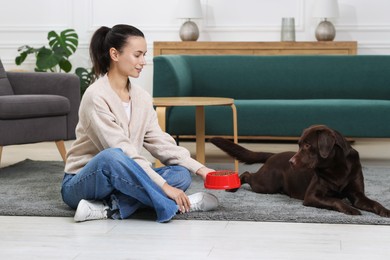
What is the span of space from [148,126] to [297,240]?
83 cm

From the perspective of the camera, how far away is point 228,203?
11.2ft

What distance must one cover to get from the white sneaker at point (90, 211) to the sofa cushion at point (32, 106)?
1.48 metres

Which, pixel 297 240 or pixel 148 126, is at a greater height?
pixel 148 126

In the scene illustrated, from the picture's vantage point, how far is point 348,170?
3.24 meters

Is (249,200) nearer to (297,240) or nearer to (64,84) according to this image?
(297,240)

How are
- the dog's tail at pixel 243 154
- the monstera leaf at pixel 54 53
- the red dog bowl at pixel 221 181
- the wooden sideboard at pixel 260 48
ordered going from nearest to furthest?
the red dog bowl at pixel 221 181
the dog's tail at pixel 243 154
the wooden sideboard at pixel 260 48
the monstera leaf at pixel 54 53

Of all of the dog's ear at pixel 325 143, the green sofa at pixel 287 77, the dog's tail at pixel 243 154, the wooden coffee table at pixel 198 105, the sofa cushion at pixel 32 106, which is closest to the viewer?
the dog's ear at pixel 325 143

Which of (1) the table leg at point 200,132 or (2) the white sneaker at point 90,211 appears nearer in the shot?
(2) the white sneaker at point 90,211

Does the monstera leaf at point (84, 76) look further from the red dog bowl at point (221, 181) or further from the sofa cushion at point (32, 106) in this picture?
the red dog bowl at point (221, 181)

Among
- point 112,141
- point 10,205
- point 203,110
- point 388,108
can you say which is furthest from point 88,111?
point 388,108

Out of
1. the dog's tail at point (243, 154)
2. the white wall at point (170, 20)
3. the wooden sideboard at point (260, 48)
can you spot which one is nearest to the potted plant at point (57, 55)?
the white wall at point (170, 20)

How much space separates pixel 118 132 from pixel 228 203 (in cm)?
71

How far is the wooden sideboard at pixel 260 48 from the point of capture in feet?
21.3

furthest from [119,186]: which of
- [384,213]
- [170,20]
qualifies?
[170,20]
